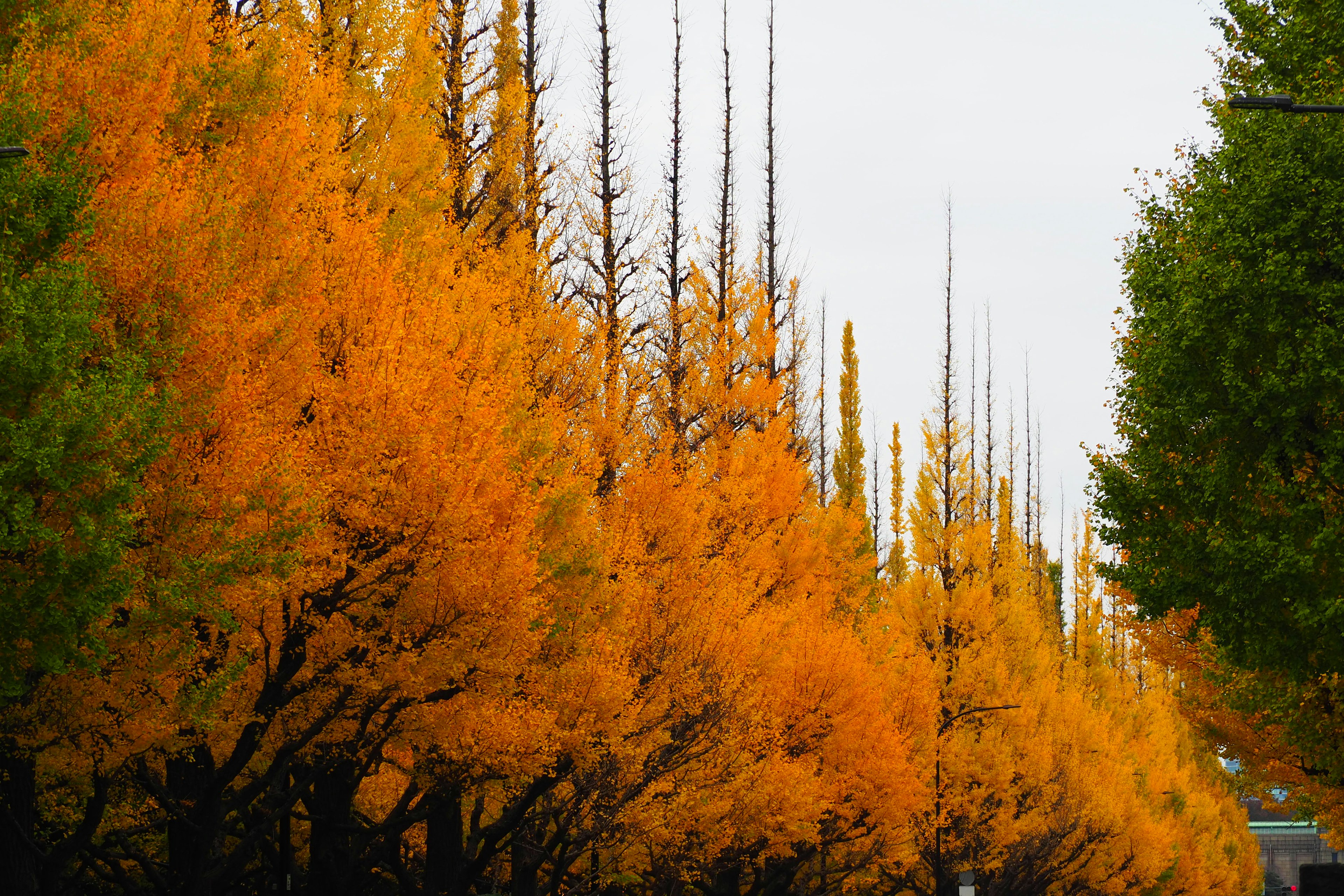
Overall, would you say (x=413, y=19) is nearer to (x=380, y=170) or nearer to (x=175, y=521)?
(x=380, y=170)

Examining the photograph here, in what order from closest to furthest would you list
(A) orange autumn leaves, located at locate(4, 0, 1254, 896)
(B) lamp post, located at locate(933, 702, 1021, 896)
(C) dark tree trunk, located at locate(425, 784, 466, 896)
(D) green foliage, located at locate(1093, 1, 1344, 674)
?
1. (A) orange autumn leaves, located at locate(4, 0, 1254, 896)
2. (D) green foliage, located at locate(1093, 1, 1344, 674)
3. (C) dark tree trunk, located at locate(425, 784, 466, 896)
4. (B) lamp post, located at locate(933, 702, 1021, 896)

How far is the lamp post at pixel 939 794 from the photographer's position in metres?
29.2

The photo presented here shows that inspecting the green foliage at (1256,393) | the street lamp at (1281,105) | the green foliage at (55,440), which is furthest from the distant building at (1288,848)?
the green foliage at (55,440)

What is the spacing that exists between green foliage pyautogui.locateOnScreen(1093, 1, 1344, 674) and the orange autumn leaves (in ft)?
24.3

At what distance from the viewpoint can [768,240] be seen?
32719 mm

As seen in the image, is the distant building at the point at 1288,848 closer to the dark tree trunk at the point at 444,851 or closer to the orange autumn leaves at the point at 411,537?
the orange autumn leaves at the point at 411,537

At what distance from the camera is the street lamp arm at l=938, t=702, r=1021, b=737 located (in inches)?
1201

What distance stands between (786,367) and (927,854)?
485 inches

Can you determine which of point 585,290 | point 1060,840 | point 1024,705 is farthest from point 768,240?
point 1060,840

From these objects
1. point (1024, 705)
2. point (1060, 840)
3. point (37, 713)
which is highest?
point (37, 713)

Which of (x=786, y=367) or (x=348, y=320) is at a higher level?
(x=786, y=367)

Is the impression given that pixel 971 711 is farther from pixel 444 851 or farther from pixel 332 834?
pixel 332 834

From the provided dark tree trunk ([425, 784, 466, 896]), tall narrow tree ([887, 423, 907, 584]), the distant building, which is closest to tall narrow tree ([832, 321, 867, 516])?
tall narrow tree ([887, 423, 907, 584])

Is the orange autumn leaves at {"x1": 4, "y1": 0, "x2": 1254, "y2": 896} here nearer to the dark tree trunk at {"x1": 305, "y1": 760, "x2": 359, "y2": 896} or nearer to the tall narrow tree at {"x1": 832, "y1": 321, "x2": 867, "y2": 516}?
the dark tree trunk at {"x1": 305, "y1": 760, "x2": 359, "y2": 896}
